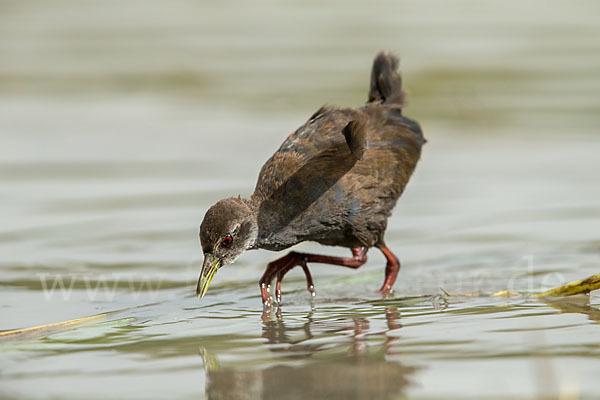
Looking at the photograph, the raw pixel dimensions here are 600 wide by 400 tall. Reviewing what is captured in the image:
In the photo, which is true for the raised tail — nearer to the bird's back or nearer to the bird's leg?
the bird's back

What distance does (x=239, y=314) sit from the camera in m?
6.14

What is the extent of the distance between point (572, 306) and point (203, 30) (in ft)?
41.6

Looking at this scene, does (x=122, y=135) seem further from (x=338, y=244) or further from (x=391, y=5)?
(x=391, y=5)

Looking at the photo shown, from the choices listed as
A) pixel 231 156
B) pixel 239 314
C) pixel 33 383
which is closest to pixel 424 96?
pixel 231 156

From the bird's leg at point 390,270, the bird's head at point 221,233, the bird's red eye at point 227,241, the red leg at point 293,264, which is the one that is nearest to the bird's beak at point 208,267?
the bird's head at point 221,233

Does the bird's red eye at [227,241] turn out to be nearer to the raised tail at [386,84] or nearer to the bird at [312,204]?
the bird at [312,204]

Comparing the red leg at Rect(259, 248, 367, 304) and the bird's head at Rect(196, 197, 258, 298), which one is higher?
the bird's head at Rect(196, 197, 258, 298)

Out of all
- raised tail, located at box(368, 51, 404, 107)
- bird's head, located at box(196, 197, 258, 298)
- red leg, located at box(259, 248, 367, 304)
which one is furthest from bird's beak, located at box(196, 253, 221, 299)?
raised tail, located at box(368, 51, 404, 107)

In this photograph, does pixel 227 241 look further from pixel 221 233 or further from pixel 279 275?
pixel 279 275

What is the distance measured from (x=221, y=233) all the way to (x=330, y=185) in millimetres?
870

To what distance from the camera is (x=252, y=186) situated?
396 inches

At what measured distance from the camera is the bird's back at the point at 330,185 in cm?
691

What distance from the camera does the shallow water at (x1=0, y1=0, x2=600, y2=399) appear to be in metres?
4.60

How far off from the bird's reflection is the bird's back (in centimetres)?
157
